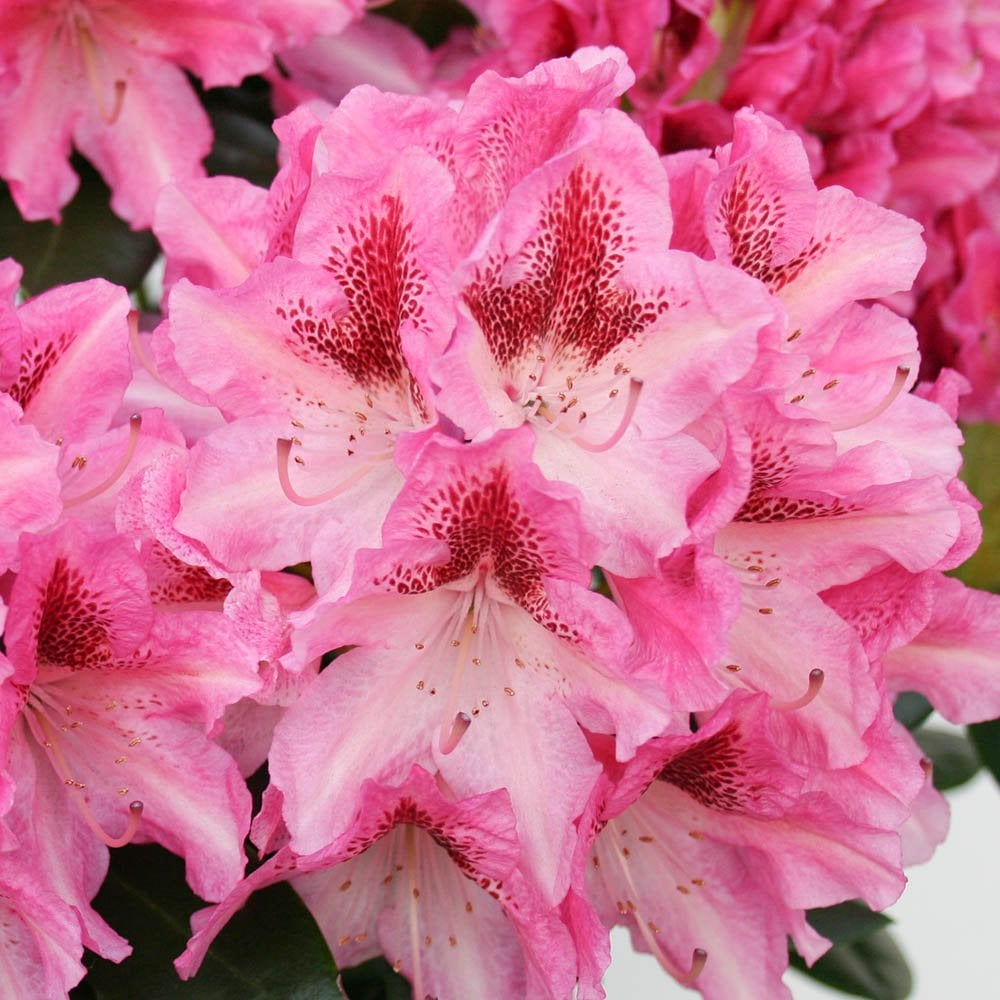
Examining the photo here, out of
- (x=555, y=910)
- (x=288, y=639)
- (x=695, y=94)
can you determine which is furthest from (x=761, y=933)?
(x=695, y=94)

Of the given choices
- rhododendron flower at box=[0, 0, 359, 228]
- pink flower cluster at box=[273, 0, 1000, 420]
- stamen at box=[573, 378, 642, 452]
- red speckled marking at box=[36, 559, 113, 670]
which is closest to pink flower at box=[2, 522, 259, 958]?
red speckled marking at box=[36, 559, 113, 670]

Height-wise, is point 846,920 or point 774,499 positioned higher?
point 774,499

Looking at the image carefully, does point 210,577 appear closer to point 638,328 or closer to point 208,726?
point 208,726

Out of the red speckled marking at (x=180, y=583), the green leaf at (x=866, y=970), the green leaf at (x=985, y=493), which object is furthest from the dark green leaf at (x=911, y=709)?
the red speckled marking at (x=180, y=583)

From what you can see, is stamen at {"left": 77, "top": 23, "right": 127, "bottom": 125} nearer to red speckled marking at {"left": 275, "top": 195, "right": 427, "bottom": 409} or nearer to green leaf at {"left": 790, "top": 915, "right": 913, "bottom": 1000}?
red speckled marking at {"left": 275, "top": 195, "right": 427, "bottom": 409}

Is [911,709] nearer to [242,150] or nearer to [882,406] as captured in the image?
[882,406]

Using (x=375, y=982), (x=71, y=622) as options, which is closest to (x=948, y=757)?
(x=375, y=982)
